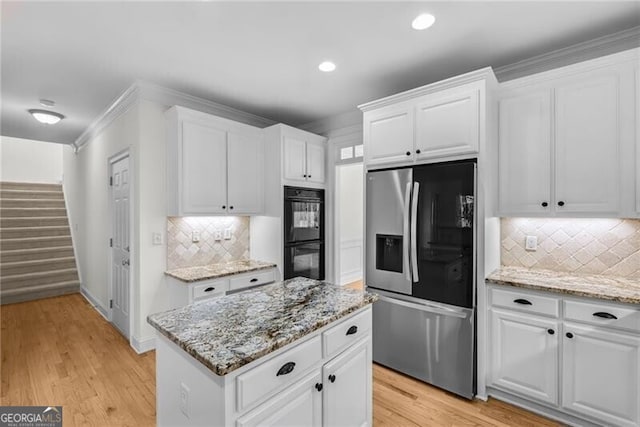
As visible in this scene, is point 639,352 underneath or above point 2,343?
above

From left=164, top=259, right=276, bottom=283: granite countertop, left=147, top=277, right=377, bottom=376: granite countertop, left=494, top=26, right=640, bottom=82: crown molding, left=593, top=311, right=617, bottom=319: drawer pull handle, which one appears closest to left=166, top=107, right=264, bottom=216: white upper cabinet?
left=164, top=259, right=276, bottom=283: granite countertop

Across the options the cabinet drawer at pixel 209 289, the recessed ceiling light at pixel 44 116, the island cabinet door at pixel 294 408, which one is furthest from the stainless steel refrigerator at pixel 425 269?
the recessed ceiling light at pixel 44 116

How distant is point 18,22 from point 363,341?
308 centimetres

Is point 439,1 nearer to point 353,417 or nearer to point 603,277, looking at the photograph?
point 603,277

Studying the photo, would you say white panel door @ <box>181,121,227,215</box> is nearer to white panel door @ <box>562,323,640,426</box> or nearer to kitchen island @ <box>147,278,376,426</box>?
kitchen island @ <box>147,278,376,426</box>

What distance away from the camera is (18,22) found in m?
2.04

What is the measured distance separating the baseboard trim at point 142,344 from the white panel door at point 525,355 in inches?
127

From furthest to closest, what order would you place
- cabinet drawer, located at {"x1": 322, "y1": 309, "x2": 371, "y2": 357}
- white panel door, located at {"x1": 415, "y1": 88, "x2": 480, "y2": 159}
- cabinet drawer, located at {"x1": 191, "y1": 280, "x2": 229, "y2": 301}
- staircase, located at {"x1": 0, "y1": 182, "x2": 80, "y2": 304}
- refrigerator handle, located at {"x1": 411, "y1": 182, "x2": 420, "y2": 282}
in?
1. staircase, located at {"x1": 0, "y1": 182, "x2": 80, "y2": 304}
2. cabinet drawer, located at {"x1": 191, "y1": 280, "x2": 229, "y2": 301}
3. refrigerator handle, located at {"x1": 411, "y1": 182, "x2": 420, "y2": 282}
4. white panel door, located at {"x1": 415, "y1": 88, "x2": 480, "y2": 159}
5. cabinet drawer, located at {"x1": 322, "y1": 309, "x2": 371, "y2": 357}

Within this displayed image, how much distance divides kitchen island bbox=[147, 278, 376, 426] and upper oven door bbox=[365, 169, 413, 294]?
2.96ft

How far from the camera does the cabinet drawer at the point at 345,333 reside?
150 cm

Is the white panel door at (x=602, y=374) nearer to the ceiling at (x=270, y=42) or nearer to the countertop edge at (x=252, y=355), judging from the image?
the countertop edge at (x=252, y=355)

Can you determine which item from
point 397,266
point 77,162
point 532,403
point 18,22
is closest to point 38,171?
point 77,162

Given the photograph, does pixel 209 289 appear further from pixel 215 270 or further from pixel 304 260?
pixel 304 260

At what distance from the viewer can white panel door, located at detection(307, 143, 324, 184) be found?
3969 mm
